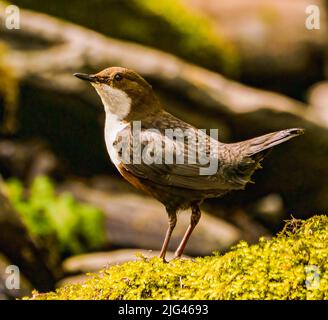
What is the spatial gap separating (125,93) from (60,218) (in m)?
5.53

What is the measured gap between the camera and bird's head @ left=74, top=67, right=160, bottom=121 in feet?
16.1

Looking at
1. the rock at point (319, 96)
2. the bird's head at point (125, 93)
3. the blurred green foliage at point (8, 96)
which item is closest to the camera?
the bird's head at point (125, 93)

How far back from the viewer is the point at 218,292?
358cm

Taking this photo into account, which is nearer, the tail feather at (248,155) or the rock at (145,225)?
the tail feather at (248,155)

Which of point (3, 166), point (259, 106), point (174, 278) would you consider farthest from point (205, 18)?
point (174, 278)

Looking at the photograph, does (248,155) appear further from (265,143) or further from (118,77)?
(118,77)

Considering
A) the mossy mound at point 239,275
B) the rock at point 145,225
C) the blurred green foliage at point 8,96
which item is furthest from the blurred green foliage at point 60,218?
the mossy mound at point 239,275

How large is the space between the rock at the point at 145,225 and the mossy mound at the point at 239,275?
6.04m

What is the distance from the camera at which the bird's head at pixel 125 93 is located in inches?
194

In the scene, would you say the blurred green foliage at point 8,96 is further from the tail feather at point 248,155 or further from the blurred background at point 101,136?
the tail feather at point 248,155

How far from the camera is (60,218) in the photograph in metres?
10.1

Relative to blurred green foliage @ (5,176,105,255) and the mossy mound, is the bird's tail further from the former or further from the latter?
blurred green foliage @ (5,176,105,255)

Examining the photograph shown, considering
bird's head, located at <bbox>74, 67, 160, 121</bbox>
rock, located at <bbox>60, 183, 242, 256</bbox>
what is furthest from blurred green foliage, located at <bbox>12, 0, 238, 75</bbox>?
bird's head, located at <bbox>74, 67, 160, 121</bbox>

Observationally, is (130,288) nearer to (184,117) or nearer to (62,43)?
(184,117)
